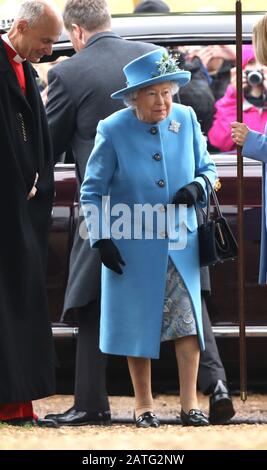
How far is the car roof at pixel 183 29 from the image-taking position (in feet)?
29.8

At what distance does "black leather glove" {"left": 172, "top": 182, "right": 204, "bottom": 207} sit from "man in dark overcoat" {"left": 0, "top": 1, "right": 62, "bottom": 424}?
0.70 m

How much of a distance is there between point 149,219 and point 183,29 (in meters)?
1.59

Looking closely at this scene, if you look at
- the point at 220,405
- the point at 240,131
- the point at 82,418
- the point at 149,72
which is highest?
the point at 149,72

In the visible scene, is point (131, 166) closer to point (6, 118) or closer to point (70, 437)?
point (6, 118)

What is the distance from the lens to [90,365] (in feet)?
28.0

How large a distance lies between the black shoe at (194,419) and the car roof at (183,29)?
7.00 feet

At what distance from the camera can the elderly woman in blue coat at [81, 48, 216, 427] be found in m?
7.92

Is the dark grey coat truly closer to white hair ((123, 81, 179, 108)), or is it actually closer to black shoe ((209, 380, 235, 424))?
white hair ((123, 81, 179, 108))

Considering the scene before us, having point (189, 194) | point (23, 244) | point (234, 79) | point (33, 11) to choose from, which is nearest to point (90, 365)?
point (23, 244)

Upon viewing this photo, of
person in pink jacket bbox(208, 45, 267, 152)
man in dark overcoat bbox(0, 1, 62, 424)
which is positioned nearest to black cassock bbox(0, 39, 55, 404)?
man in dark overcoat bbox(0, 1, 62, 424)

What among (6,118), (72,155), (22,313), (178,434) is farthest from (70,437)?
(72,155)

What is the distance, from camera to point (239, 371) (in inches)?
354

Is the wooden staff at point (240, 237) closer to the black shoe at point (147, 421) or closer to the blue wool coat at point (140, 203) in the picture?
the blue wool coat at point (140, 203)

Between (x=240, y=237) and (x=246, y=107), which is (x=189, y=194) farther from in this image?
(x=246, y=107)
